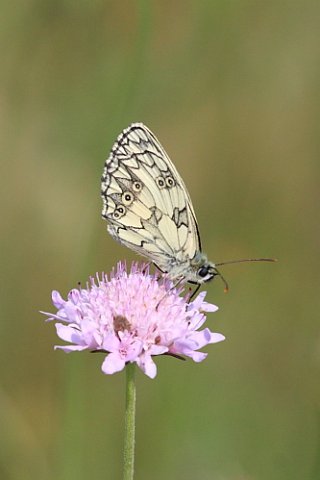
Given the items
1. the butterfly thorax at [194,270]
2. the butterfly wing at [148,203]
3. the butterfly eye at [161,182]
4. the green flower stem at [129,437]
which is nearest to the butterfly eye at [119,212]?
the butterfly wing at [148,203]

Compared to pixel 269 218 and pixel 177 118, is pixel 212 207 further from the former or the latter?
→ pixel 177 118

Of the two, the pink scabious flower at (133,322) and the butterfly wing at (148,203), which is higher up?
the butterfly wing at (148,203)

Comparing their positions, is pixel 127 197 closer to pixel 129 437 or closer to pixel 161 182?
pixel 161 182

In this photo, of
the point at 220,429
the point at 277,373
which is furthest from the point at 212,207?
the point at 220,429

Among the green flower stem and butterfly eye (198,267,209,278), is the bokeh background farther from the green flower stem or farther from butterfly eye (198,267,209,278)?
the green flower stem

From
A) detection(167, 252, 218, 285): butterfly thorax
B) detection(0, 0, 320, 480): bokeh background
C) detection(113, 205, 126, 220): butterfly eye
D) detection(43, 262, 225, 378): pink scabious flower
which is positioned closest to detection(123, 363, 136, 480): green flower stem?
detection(43, 262, 225, 378): pink scabious flower

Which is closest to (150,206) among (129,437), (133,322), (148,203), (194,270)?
(148,203)

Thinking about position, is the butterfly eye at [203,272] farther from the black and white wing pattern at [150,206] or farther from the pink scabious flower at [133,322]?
the pink scabious flower at [133,322]
